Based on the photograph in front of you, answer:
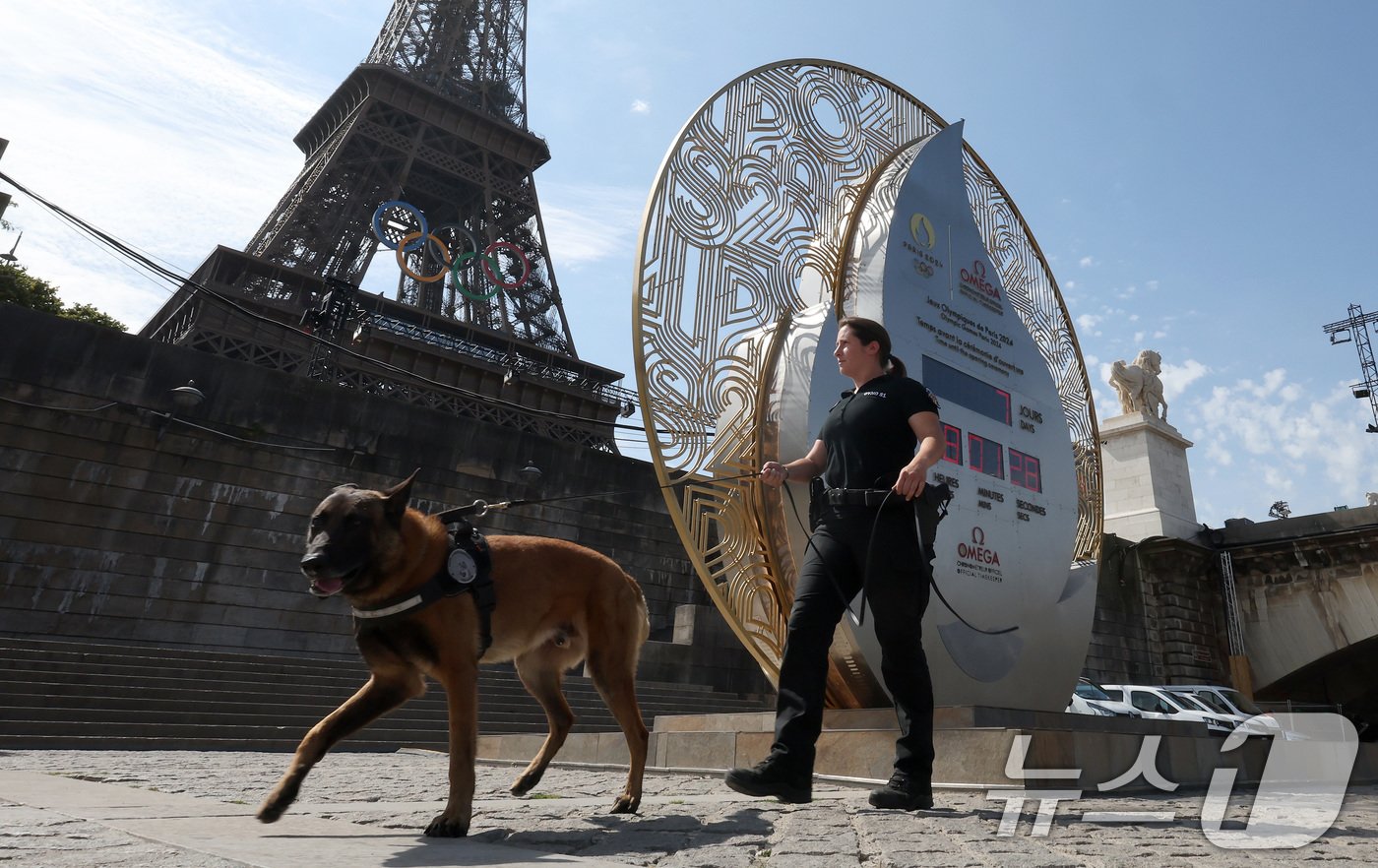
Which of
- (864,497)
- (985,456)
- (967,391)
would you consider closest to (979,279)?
(967,391)

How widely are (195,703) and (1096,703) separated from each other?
39.7 ft

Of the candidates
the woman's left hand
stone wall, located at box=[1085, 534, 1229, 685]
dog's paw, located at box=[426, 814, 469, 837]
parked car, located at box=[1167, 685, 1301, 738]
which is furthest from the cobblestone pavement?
stone wall, located at box=[1085, 534, 1229, 685]

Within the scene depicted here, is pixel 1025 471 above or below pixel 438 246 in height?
below

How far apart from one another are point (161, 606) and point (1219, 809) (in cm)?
1258

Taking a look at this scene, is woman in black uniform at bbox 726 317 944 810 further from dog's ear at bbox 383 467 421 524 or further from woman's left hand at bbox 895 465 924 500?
dog's ear at bbox 383 467 421 524

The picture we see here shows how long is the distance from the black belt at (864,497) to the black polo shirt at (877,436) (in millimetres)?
62

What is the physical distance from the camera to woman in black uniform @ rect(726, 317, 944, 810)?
10.2 feet

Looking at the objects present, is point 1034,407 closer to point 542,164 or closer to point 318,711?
point 318,711

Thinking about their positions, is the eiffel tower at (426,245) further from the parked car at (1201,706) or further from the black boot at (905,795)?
the black boot at (905,795)

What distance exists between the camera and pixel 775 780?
10.00 feet

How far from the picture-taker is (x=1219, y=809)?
3342mm

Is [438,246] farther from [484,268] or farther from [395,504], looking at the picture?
[395,504]

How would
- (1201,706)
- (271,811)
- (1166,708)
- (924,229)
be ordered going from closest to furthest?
1. (271,811)
2. (924,229)
3. (1166,708)
4. (1201,706)

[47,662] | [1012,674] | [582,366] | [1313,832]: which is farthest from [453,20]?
[1313,832]
